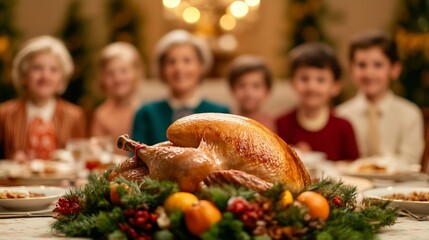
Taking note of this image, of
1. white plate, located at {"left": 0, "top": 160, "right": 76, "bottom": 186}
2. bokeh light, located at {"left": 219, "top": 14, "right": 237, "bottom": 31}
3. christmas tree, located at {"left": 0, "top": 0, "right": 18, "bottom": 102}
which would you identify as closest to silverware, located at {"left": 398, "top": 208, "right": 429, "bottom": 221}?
white plate, located at {"left": 0, "top": 160, "right": 76, "bottom": 186}

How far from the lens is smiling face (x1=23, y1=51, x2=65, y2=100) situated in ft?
14.3

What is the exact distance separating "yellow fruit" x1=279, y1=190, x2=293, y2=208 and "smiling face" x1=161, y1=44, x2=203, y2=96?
3.16 metres

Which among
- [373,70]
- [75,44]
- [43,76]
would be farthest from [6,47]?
[373,70]

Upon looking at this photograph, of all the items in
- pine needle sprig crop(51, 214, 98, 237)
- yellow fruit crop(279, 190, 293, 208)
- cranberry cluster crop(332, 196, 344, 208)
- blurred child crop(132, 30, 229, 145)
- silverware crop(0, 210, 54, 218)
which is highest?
blurred child crop(132, 30, 229, 145)

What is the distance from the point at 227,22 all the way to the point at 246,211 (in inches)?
305

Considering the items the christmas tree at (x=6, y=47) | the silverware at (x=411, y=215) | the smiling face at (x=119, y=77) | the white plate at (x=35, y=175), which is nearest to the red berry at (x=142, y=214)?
the silverware at (x=411, y=215)

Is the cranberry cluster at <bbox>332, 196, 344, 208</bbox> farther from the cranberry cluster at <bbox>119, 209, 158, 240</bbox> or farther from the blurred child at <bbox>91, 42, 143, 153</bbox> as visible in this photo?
the blurred child at <bbox>91, 42, 143, 153</bbox>

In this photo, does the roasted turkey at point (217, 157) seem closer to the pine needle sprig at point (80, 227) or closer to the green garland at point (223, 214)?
the green garland at point (223, 214)

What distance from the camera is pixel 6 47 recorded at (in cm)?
734

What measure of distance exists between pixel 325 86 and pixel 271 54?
4.71 meters

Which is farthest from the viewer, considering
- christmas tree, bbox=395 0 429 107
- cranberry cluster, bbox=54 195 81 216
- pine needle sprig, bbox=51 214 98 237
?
christmas tree, bbox=395 0 429 107

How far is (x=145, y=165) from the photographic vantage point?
4.84 ft

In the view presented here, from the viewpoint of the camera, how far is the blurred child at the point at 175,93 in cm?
431

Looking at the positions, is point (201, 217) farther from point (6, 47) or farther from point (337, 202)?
point (6, 47)
